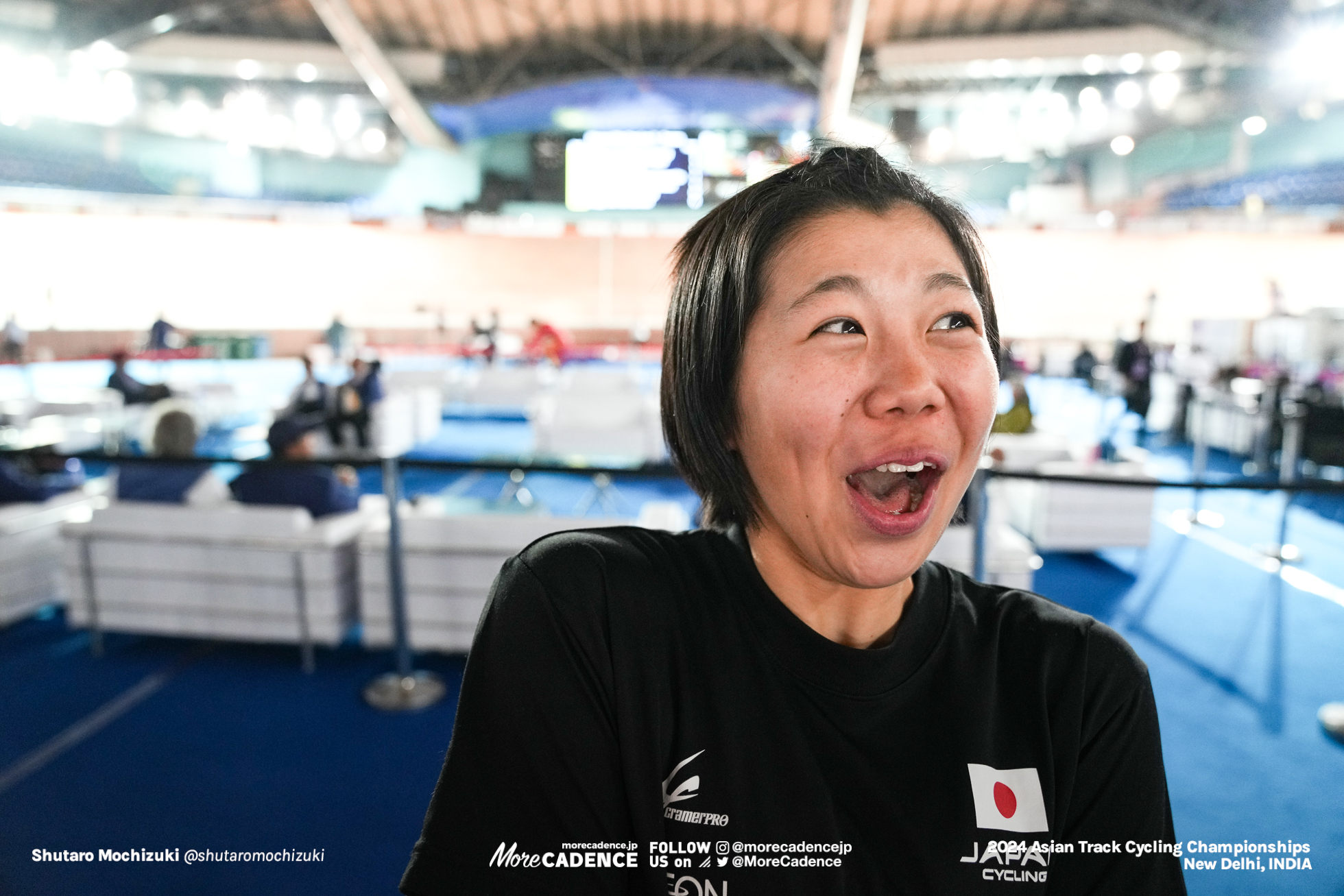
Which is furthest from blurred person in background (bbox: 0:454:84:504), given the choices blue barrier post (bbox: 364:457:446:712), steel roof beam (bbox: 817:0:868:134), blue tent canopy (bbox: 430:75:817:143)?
blue tent canopy (bbox: 430:75:817:143)

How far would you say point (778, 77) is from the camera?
18047mm

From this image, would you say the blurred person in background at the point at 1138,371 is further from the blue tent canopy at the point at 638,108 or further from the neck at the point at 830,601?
the blue tent canopy at the point at 638,108

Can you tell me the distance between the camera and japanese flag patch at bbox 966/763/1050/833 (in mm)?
767

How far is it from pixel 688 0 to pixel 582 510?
15.2m

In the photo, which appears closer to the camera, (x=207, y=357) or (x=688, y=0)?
(x=688, y=0)

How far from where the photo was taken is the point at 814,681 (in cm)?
81

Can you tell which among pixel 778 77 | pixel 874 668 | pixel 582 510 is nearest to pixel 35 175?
pixel 778 77

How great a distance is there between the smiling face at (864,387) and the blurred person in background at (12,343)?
62.9 feet

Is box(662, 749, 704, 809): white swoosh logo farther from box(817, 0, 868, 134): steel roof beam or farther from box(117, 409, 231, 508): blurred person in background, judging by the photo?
box(817, 0, 868, 134): steel roof beam

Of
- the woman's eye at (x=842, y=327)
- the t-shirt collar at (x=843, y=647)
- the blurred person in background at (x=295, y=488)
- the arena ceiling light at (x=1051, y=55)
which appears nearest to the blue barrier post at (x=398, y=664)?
the blurred person in background at (x=295, y=488)

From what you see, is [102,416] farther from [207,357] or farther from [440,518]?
[207,357]

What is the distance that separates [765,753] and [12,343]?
19.5 meters

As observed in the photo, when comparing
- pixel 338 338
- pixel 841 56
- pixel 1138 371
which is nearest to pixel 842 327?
pixel 1138 371

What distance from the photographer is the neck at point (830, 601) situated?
0.90 m
